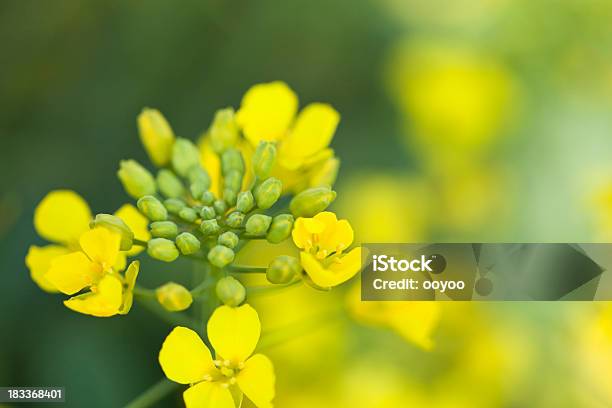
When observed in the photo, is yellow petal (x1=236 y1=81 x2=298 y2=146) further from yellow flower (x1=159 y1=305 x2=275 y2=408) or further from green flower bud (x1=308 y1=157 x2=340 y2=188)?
yellow flower (x1=159 y1=305 x2=275 y2=408)

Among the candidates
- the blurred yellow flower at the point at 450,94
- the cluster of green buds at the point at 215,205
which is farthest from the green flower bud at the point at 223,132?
the blurred yellow flower at the point at 450,94

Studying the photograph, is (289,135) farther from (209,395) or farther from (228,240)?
(209,395)

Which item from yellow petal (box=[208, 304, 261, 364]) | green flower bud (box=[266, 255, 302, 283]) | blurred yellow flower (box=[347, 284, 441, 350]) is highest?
green flower bud (box=[266, 255, 302, 283])

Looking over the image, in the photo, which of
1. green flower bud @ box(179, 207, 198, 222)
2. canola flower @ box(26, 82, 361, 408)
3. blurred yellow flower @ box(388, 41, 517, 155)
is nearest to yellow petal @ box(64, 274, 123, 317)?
canola flower @ box(26, 82, 361, 408)

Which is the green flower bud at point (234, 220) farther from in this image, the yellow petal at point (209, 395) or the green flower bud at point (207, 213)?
the yellow petal at point (209, 395)

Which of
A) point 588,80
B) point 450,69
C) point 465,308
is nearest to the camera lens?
point 465,308

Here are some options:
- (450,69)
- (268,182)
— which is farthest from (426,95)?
(268,182)

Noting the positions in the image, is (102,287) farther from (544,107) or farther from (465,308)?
(544,107)
